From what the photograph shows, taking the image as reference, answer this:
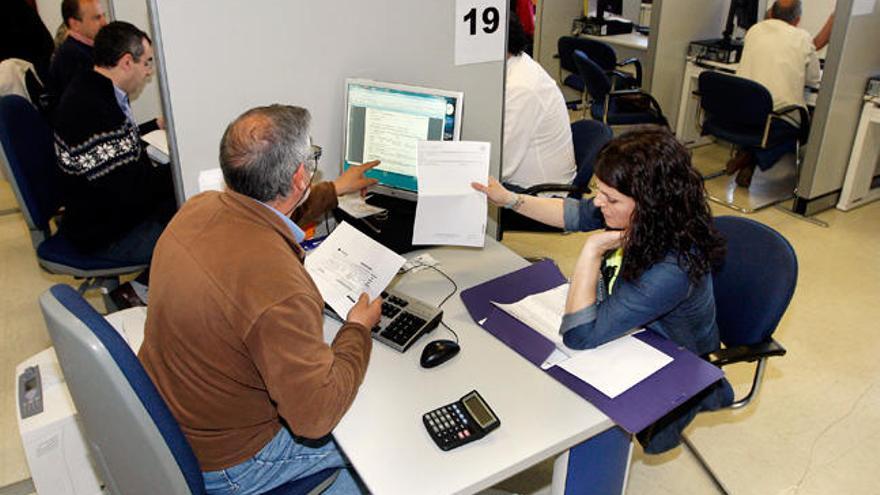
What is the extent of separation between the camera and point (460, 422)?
1.35m

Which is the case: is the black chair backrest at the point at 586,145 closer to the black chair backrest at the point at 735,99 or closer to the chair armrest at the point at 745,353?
the chair armrest at the point at 745,353

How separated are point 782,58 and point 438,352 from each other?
3.51 meters

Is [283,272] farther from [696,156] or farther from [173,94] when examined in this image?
[696,156]

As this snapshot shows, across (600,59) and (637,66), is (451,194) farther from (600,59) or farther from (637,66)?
(637,66)

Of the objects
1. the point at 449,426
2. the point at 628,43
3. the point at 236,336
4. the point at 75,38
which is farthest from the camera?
the point at 628,43

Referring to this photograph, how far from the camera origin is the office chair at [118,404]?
1.11m

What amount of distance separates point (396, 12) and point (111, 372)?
1.41 metres

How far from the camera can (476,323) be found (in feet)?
5.60

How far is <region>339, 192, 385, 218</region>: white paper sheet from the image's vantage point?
221 cm

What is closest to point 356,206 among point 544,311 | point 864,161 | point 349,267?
point 349,267

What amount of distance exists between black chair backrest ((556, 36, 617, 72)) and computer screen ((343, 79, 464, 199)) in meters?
3.33

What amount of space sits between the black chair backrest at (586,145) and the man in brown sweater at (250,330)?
1.52 m

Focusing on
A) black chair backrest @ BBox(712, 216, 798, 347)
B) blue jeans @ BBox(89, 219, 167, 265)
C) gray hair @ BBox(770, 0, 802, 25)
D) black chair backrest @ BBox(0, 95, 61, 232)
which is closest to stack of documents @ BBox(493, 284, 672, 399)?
black chair backrest @ BBox(712, 216, 798, 347)

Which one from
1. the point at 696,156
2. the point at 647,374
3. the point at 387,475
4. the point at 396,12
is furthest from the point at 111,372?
the point at 696,156
